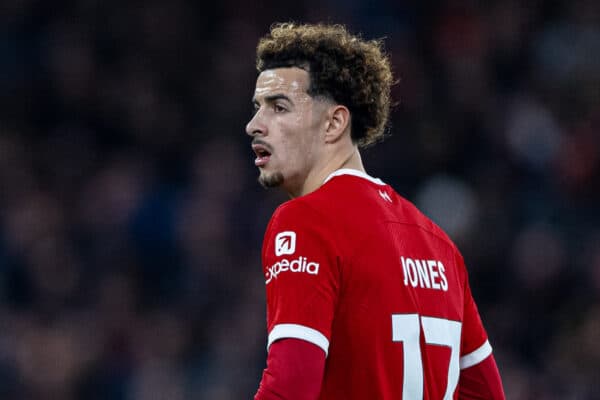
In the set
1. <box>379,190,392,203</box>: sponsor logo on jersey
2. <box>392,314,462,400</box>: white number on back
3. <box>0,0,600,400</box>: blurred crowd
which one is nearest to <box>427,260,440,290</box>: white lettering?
<box>392,314,462,400</box>: white number on back

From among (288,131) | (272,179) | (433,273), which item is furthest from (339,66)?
(433,273)

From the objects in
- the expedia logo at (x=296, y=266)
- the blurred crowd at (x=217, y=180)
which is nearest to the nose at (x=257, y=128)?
the expedia logo at (x=296, y=266)

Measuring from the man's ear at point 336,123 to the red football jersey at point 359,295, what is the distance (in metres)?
0.19

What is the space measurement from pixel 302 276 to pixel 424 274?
0.46 meters

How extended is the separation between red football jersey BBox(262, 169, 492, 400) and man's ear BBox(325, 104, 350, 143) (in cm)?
19

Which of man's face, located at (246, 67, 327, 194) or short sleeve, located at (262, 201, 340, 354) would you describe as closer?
short sleeve, located at (262, 201, 340, 354)

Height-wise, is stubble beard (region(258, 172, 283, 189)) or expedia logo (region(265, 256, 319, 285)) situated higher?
stubble beard (region(258, 172, 283, 189))

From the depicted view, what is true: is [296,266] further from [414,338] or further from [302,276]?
[414,338]

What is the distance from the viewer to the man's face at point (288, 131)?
323cm

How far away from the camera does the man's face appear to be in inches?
127

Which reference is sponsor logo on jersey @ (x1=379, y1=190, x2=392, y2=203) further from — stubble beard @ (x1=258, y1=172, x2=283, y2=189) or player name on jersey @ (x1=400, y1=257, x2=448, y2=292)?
stubble beard @ (x1=258, y1=172, x2=283, y2=189)

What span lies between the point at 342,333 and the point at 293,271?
22cm

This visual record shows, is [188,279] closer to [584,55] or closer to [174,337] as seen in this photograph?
[174,337]

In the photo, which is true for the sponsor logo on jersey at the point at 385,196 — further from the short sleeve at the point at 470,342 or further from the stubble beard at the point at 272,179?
the short sleeve at the point at 470,342
